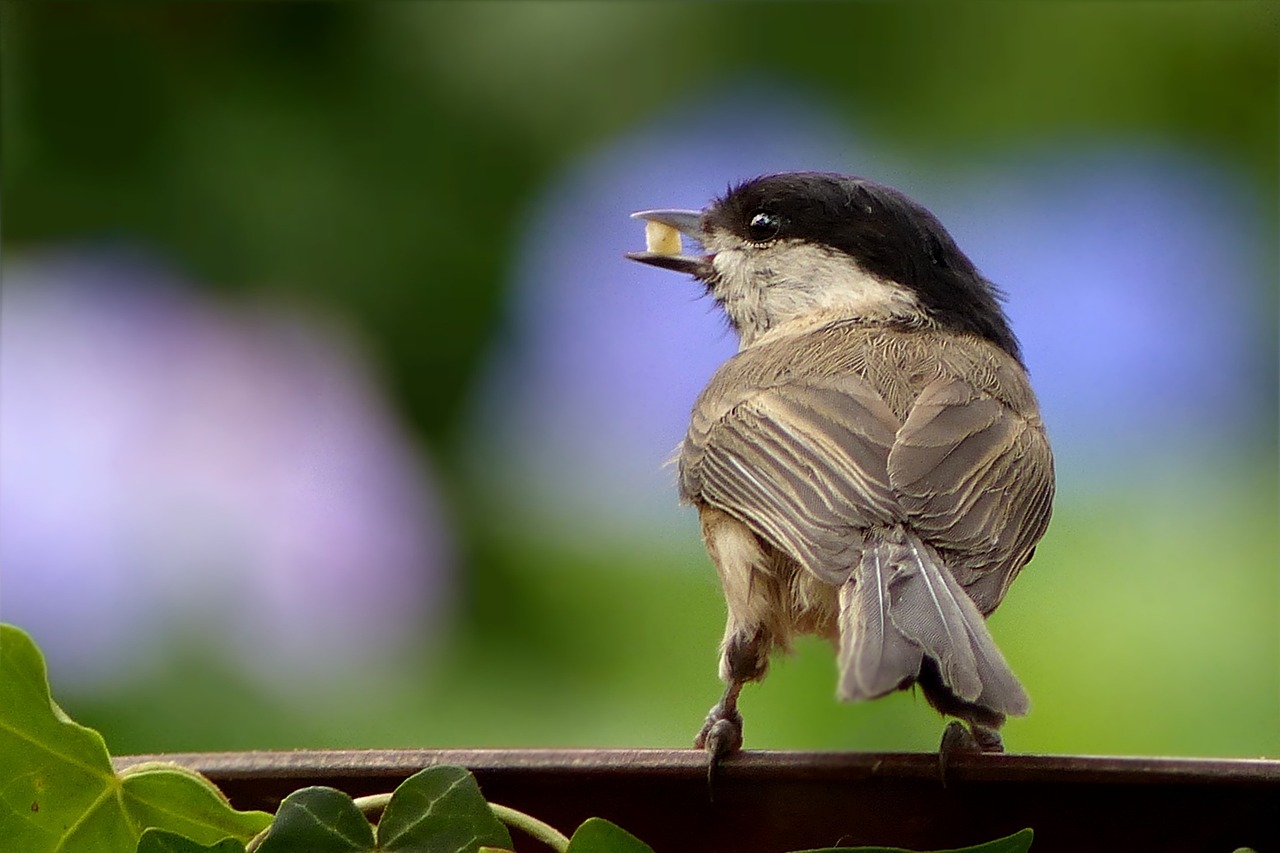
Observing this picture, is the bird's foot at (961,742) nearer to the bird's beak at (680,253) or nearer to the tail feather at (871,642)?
the tail feather at (871,642)

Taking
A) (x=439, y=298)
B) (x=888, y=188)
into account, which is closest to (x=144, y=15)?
(x=439, y=298)

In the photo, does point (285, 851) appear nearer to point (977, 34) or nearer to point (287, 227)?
point (287, 227)

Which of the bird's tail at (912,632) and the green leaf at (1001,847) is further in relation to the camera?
the bird's tail at (912,632)

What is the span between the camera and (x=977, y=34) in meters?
4.17

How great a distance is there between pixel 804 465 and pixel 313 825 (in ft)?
3.87

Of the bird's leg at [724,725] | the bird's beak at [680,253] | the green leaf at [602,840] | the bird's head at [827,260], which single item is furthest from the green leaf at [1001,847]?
the bird's beak at [680,253]

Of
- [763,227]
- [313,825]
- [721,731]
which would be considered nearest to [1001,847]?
[313,825]

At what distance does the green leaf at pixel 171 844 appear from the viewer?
1.34 m

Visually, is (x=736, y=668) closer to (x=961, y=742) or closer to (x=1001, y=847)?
(x=961, y=742)

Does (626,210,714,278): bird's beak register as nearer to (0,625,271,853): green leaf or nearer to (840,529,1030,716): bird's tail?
(840,529,1030,716): bird's tail

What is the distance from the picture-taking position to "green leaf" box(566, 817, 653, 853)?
1.34m

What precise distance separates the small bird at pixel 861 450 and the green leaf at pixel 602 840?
17 centimetres

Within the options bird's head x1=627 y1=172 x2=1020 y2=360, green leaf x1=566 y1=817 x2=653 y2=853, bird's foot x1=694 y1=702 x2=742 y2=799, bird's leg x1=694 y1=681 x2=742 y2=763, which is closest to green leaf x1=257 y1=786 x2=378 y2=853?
green leaf x1=566 y1=817 x2=653 y2=853

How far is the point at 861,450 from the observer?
237cm
